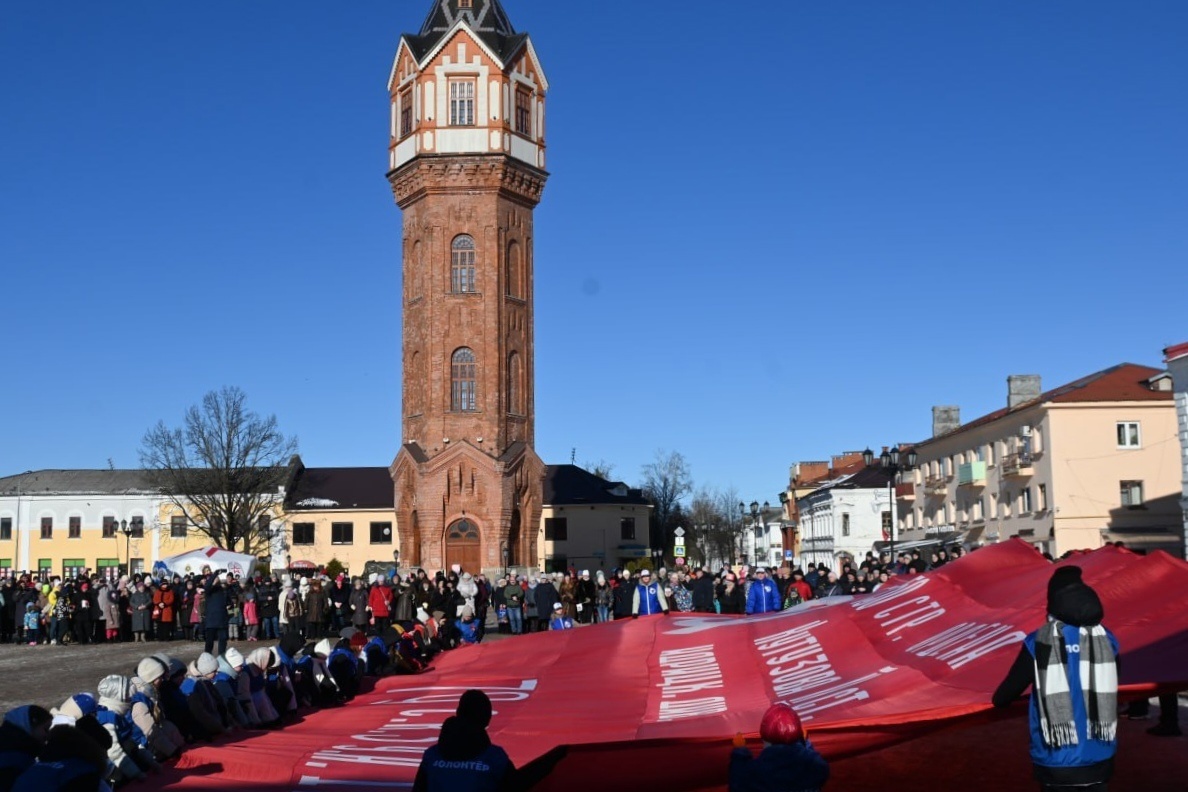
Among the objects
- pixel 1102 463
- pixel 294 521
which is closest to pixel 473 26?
pixel 1102 463

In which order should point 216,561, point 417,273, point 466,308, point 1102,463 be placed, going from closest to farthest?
point 216,561, point 1102,463, point 466,308, point 417,273

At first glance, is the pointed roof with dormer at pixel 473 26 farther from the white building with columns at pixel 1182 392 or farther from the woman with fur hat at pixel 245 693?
the woman with fur hat at pixel 245 693

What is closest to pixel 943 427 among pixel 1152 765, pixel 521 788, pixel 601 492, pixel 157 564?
pixel 601 492

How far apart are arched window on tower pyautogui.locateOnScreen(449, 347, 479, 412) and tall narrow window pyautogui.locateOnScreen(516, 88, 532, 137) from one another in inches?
403

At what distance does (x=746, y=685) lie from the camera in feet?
40.0

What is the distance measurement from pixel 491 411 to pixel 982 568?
43135mm

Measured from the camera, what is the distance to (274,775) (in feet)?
37.3

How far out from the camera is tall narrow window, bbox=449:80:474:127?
56312mm

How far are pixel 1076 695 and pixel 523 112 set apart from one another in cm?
5352

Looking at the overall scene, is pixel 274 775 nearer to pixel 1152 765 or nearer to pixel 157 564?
pixel 1152 765

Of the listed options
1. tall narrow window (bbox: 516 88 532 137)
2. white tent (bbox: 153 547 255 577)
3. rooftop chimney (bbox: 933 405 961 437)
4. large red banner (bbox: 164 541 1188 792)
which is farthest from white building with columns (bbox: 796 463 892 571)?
large red banner (bbox: 164 541 1188 792)

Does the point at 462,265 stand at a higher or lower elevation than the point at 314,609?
higher

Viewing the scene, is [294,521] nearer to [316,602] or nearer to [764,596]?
[316,602]

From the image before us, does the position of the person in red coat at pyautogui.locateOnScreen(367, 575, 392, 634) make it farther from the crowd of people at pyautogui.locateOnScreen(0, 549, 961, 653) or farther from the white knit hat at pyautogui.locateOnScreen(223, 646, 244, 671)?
the white knit hat at pyautogui.locateOnScreen(223, 646, 244, 671)
